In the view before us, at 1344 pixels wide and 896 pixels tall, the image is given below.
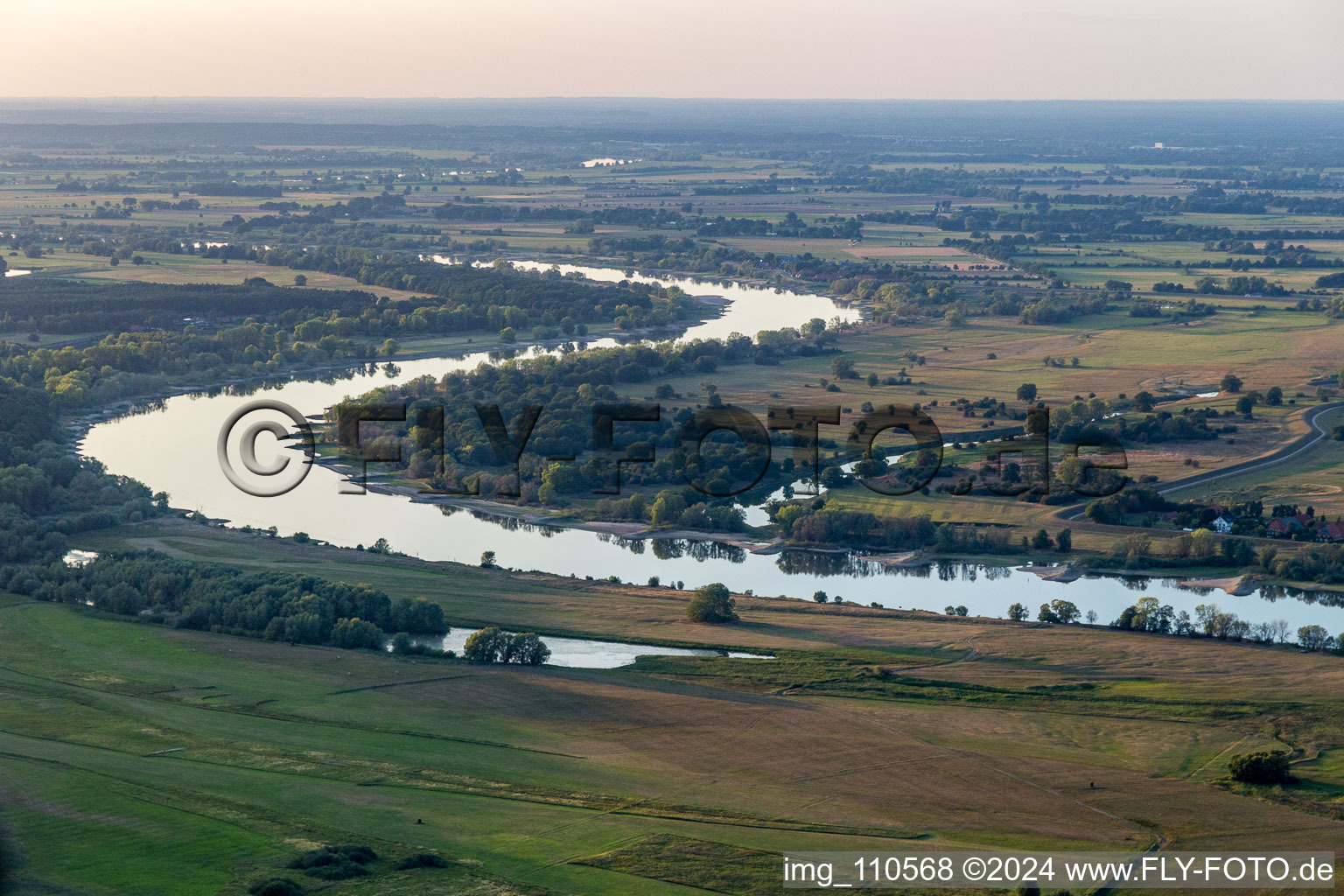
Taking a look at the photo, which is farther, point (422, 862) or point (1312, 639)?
point (1312, 639)

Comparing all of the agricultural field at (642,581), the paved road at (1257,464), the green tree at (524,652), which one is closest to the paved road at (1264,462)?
the paved road at (1257,464)

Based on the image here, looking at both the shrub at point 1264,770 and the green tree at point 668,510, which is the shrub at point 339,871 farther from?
the green tree at point 668,510

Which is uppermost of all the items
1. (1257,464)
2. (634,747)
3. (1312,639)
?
(1257,464)

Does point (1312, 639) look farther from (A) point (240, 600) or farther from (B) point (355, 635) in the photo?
(A) point (240, 600)

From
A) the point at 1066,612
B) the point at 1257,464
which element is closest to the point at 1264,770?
the point at 1066,612

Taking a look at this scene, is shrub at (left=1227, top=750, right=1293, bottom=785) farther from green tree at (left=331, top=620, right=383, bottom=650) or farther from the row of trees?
green tree at (left=331, top=620, right=383, bottom=650)

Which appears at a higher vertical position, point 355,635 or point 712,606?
point 712,606
